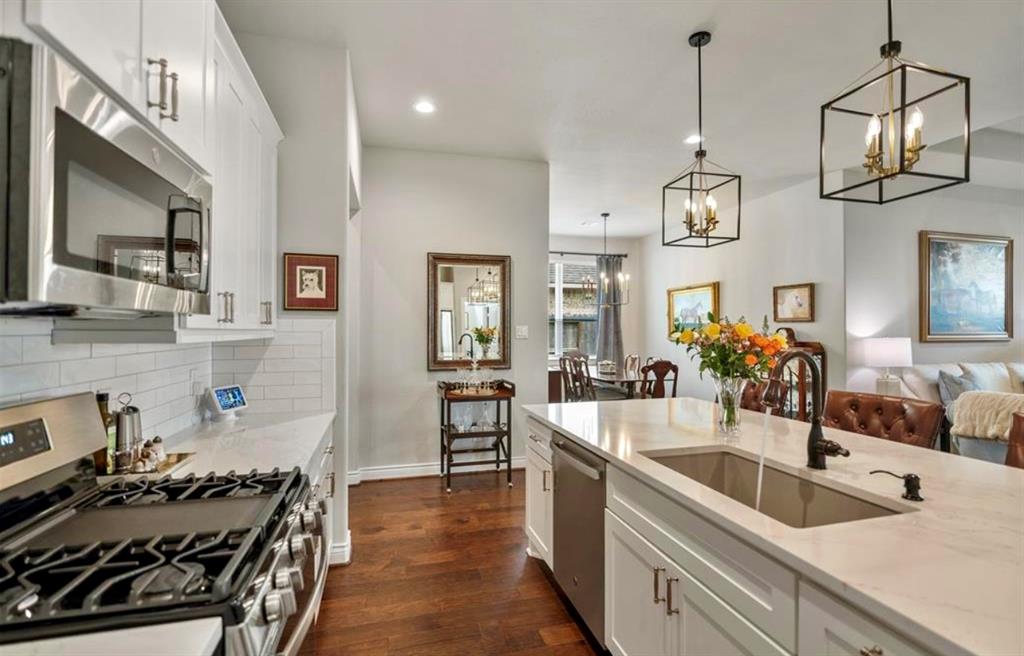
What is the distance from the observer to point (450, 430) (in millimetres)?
3891

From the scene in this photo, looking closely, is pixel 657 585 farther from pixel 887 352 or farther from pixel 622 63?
pixel 887 352

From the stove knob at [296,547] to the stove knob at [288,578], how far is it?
0.12 feet

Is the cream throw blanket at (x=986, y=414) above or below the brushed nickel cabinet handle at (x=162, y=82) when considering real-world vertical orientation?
below

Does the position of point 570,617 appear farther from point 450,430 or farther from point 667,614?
point 450,430

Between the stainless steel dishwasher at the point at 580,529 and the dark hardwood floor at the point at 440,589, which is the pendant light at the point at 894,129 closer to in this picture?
the stainless steel dishwasher at the point at 580,529

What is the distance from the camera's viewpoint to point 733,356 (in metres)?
1.91

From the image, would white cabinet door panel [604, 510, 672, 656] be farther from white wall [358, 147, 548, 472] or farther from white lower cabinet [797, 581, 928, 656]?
white wall [358, 147, 548, 472]

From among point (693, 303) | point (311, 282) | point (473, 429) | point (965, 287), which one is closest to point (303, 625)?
Answer: point (311, 282)

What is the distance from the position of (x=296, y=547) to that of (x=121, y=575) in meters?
0.34

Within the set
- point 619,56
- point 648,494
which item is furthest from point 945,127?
point 648,494

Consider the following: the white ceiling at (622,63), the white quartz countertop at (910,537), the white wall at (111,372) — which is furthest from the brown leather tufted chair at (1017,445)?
the white wall at (111,372)

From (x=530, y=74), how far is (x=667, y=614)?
114 inches

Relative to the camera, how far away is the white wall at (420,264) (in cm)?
410

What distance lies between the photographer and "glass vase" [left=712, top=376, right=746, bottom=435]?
6.35 ft
